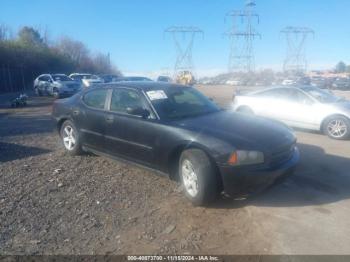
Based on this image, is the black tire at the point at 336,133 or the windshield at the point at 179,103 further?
the black tire at the point at 336,133

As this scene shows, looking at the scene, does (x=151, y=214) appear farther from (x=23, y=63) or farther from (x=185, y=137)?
(x=23, y=63)

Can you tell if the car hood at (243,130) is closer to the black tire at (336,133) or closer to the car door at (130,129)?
the car door at (130,129)

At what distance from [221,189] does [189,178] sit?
0.45 meters

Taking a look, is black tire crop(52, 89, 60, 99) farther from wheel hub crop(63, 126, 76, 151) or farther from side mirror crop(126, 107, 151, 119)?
side mirror crop(126, 107, 151, 119)

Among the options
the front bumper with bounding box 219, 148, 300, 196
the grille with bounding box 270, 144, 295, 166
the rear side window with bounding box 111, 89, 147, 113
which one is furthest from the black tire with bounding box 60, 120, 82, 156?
the grille with bounding box 270, 144, 295, 166

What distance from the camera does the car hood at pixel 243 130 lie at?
4586mm

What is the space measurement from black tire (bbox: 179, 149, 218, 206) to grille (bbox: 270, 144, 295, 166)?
81 centimetres

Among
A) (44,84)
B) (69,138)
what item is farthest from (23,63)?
(69,138)

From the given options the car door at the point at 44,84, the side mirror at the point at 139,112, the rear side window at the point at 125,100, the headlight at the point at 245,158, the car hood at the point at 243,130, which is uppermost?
Answer: the rear side window at the point at 125,100

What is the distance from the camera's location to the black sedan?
4.48 m

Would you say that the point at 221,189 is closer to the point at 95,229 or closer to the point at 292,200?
the point at 292,200

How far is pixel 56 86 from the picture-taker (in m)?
23.1

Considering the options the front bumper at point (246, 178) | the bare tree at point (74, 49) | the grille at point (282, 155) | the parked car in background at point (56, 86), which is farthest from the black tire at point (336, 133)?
the bare tree at point (74, 49)

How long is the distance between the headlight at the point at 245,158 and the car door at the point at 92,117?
261 centimetres
